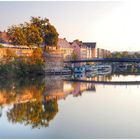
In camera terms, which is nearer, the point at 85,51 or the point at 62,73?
the point at 62,73

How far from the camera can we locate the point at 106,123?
14.6 m

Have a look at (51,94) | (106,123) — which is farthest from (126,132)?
(51,94)

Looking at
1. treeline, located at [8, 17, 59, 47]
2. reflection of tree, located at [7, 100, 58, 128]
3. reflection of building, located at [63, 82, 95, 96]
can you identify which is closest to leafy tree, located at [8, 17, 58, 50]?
treeline, located at [8, 17, 59, 47]

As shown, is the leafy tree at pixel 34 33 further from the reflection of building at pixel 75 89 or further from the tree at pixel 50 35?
the reflection of building at pixel 75 89

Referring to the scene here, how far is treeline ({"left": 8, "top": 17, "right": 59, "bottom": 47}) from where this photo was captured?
1641 inches

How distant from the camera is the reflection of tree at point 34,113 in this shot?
1517cm

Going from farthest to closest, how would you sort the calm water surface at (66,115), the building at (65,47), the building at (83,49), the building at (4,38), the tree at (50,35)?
the building at (83,49) → the building at (65,47) → the tree at (50,35) → the building at (4,38) → the calm water surface at (66,115)

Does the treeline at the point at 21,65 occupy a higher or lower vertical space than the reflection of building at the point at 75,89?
higher

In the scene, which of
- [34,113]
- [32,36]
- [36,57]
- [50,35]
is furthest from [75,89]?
[50,35]

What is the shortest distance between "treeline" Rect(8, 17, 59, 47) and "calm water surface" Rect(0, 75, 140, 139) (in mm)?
17497

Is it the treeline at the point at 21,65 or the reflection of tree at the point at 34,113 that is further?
the treeline at the point at 21,65

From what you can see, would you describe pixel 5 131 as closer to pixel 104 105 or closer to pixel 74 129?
pixel 74 129

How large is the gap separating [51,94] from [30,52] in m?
18.8

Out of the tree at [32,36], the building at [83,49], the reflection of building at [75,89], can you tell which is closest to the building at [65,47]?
the building at [83,49]
